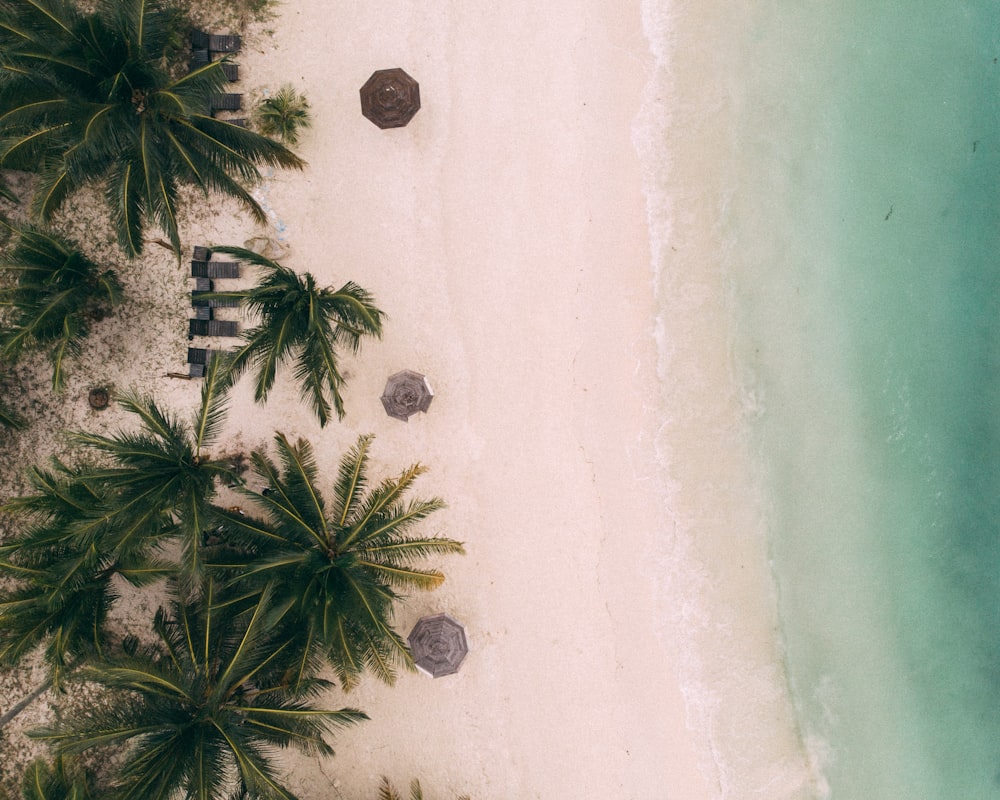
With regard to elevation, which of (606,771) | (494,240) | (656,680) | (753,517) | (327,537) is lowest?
(606,771)

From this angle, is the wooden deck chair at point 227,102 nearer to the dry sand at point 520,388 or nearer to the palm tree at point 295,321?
the dry sand at point 520,388

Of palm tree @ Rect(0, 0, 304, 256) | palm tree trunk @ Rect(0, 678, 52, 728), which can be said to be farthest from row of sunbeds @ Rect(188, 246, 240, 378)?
palm tree trunk @ Rect(0, 678, 52, 728)

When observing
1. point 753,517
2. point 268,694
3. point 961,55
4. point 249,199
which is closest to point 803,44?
point 961,55

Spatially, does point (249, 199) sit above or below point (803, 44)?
below

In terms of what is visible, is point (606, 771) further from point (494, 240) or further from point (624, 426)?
point (494, 240)

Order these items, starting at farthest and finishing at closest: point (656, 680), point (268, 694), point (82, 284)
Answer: point (656, 680) → point (82, 284) → point (268, 694)

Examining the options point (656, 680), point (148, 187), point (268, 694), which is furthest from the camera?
point (656, 680)

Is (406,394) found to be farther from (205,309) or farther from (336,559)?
(205,309)
